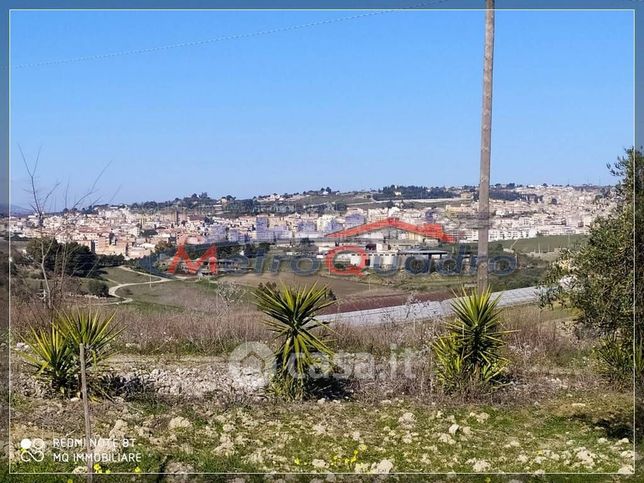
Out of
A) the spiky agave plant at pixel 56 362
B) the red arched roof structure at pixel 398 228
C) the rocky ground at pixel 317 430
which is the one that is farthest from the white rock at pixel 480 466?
the red arched roof structure at pixel 398 228

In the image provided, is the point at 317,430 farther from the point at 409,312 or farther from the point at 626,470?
the point at 409,312

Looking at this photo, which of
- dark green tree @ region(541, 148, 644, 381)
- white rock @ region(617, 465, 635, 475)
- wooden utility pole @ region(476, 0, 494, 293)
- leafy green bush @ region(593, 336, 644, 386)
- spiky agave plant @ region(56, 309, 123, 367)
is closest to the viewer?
white rock @ region(617, 465, 635, 475)

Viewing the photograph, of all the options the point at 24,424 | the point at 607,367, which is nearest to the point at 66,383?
the point at 24,424

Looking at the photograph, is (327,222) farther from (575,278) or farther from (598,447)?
(598,447)

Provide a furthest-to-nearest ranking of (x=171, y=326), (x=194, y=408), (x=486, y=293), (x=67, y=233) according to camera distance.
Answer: (x=171, y=326) → (x=67, y=233) → (x=486, y=293) → (x=194, y=408)

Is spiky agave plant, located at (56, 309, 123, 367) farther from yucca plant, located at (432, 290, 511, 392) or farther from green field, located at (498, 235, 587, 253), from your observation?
green field, located at (498, 235, 587, 253)

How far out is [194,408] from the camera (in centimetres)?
731

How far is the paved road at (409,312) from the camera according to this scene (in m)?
10.5

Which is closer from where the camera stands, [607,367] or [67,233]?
[607,367]

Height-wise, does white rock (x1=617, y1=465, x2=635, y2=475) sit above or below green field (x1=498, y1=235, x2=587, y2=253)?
below

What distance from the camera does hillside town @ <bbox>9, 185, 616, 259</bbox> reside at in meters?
11.5

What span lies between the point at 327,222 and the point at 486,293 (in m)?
5.18

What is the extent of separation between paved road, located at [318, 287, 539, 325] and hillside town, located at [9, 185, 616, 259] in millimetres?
950

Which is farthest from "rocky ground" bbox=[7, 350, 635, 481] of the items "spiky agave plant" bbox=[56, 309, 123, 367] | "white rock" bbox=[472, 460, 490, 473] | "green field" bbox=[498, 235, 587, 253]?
"green field" bbox=[498, 235, 587, 253]
